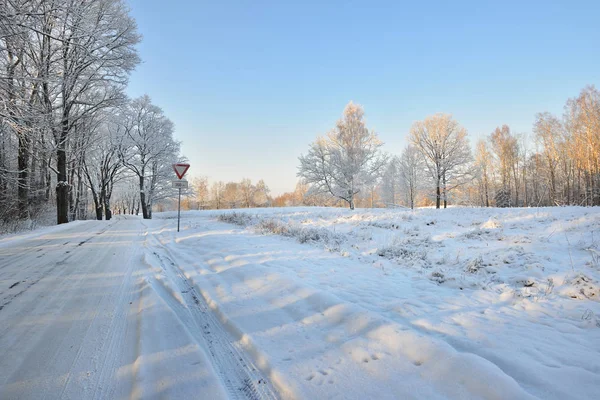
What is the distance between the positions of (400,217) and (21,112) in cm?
1511

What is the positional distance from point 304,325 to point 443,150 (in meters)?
28.0

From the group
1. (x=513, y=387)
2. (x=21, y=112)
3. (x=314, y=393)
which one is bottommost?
(x=314, y=393)

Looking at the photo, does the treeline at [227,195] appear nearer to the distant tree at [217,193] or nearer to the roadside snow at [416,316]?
the distant tree at [217,193]

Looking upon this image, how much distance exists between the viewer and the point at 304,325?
10.5ft

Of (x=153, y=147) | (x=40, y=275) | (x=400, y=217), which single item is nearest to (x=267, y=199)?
(x=153, y=147)

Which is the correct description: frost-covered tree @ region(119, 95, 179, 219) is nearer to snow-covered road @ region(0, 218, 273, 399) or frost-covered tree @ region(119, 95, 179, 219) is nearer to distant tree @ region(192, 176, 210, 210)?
snow-covered road @ region(0, 218, 273, 399)

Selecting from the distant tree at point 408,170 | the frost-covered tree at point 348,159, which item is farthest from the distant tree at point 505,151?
the frost-covered tree at point 348,159

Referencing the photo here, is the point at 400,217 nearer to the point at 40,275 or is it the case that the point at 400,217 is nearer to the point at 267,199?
the point at 40,275

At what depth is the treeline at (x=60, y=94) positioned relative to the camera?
23.8 ft

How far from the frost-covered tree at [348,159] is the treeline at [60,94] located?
15524 millimetres

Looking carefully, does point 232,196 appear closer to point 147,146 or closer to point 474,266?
point 147,146

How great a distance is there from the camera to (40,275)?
188 inches

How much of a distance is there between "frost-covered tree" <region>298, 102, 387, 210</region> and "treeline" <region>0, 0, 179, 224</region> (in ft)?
50.9

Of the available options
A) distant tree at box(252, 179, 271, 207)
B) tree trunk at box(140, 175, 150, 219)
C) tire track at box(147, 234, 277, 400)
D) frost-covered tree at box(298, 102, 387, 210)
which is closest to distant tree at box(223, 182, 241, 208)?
distant tree at box(252, 179, 271, 207)
